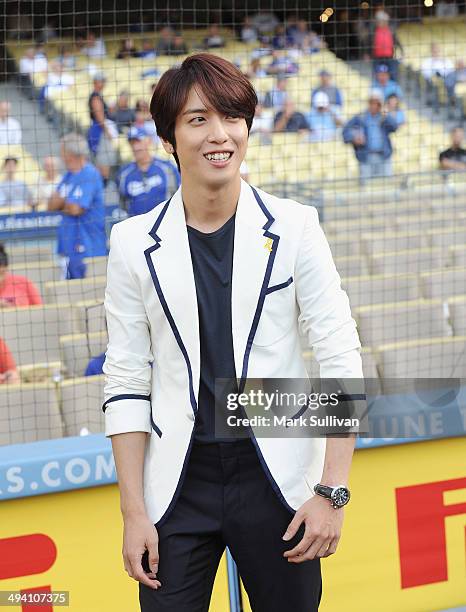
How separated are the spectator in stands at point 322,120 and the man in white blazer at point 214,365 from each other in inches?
338

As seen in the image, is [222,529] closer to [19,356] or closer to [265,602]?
[265,602]

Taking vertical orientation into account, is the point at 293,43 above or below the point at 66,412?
above

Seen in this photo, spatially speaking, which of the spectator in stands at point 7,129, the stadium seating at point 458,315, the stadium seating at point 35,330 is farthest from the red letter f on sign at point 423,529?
the spectator in stands at point 7,129

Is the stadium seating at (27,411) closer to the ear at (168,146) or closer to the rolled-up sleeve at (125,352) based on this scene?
the rolled-up sleeve at (125,352)

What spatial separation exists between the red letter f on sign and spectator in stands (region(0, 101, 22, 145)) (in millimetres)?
6557

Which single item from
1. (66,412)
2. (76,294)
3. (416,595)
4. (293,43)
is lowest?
(416,595)

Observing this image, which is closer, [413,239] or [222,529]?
[222,529]

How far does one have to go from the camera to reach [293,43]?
1236 centimetres

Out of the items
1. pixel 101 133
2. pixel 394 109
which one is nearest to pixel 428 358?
pixel 101 133

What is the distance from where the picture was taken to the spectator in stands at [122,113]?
28.0 feet

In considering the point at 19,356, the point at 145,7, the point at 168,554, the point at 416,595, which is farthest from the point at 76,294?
the point at 145,7

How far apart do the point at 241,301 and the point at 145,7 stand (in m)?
11.4

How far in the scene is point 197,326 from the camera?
180 cm

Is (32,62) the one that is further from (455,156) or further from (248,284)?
(248,284)
